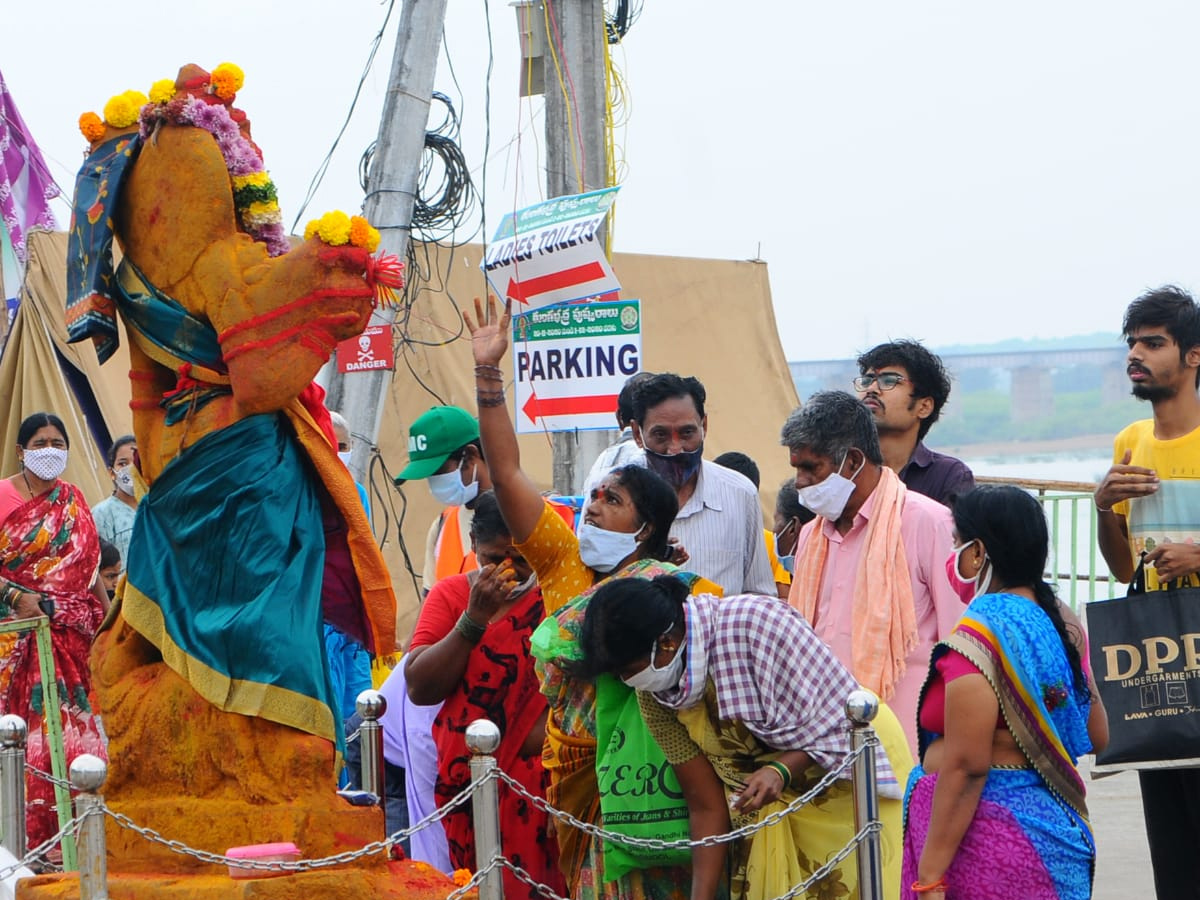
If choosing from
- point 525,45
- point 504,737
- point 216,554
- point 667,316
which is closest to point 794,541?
point 504,737

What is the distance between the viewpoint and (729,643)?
3953 mm

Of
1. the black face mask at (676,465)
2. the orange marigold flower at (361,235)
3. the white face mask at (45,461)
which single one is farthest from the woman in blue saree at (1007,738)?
the white face mask at (45,461)

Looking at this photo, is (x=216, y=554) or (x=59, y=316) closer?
(x=216, y=554)

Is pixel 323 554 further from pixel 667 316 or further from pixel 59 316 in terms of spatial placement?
pixel 667 316

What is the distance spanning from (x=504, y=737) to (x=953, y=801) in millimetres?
1706

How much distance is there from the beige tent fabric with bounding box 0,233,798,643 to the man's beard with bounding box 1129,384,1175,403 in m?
4.48

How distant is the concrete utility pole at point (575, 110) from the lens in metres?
9.19

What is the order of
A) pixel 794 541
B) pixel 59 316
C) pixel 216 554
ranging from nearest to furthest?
pixel 216 554 → pixel 794 541 → pixel 59 316

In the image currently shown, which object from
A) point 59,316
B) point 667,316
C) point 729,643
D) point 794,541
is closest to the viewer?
point 729,643

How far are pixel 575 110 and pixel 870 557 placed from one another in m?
4.90

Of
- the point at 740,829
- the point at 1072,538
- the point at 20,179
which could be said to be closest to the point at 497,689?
the point at 740,829

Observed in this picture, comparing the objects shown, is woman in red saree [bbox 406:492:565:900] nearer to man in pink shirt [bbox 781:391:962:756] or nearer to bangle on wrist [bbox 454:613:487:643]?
bangle on wrist [bbox 454:613:487:643]

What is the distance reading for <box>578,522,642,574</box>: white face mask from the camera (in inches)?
173

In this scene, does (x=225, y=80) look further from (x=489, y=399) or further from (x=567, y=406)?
(x=567, y=406)
